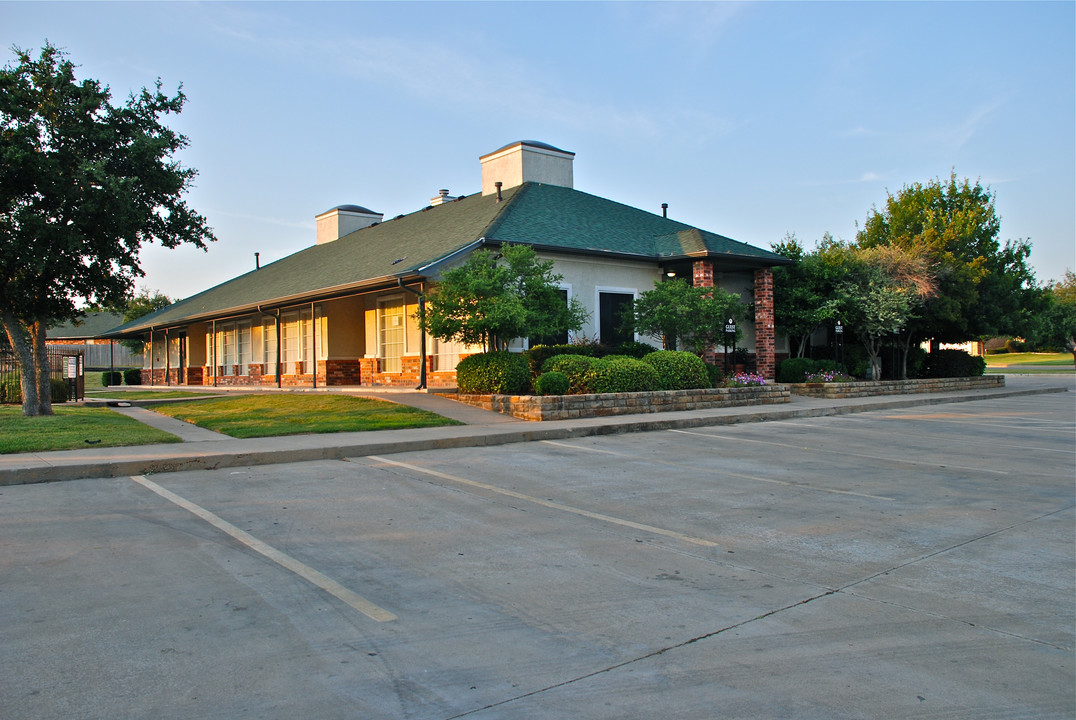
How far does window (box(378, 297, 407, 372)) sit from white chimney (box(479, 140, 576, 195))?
5.34m

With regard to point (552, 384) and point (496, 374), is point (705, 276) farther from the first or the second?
point (496, 374)

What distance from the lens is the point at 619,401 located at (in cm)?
1714

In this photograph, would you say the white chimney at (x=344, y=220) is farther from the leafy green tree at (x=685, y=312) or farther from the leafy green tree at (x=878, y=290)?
the leafy green tree at (x=878, y=290)

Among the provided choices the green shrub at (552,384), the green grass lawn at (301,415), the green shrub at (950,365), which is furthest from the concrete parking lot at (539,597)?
the green shrub at (950,365)

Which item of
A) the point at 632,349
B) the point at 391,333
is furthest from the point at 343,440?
the point at 391,333

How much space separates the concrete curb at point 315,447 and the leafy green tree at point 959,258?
14137mm

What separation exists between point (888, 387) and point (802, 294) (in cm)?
420

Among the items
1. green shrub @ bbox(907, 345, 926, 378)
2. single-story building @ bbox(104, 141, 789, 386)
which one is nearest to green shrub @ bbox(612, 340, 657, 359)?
single-story building @ bbox(104, 141, 789, 386)

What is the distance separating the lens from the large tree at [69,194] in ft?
48.6

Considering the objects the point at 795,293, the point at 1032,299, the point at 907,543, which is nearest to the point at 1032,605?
the point at 907,543

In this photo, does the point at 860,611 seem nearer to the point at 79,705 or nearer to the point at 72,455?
the point at 79,705

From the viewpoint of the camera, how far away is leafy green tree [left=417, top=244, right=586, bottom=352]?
16844 millimetres

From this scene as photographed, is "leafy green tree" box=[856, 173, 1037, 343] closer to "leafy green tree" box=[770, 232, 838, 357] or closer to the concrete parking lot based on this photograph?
"leafy green tree" box=[770, 232, 838, 357]

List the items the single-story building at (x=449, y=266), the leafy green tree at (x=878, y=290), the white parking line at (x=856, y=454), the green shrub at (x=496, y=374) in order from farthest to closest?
the leafy green tree at (x=878, y=290), the single-story building at (x=449, y=266), the green shrub at (x=496, y=374), the white parking line at (x=856, y=454)
